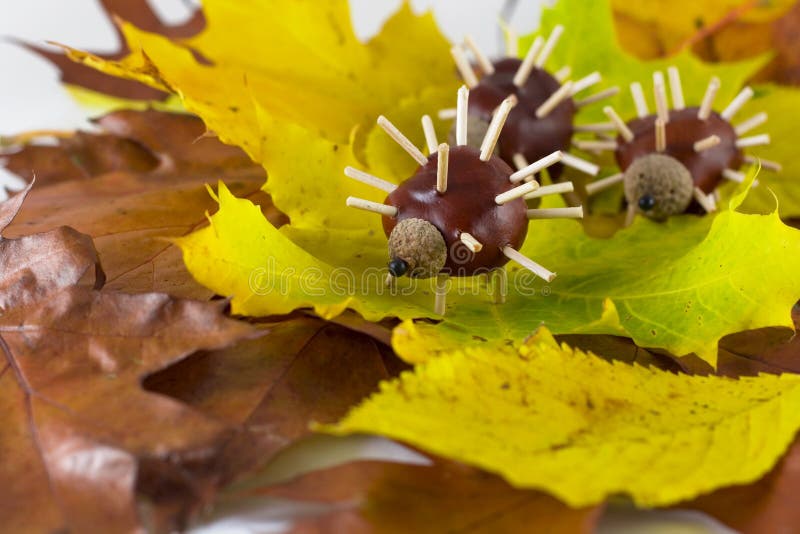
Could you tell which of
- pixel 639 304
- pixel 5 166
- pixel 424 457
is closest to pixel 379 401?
pixel 424 457

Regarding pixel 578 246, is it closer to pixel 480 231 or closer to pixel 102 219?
pixel 480 231

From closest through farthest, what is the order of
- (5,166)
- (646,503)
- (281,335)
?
1. (646,503)
2. (281,335)
3. (5,166)

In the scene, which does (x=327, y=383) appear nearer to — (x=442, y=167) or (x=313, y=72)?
(x=442, y=167)

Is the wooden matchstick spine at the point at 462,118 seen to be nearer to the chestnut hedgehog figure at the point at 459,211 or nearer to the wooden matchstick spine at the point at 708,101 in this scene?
the chestnut hedgehog figure at the point at 459,211

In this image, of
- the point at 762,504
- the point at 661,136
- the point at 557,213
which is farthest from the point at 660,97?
the point at 762,504

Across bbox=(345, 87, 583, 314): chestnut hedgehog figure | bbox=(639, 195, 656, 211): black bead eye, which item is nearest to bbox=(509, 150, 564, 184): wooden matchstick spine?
bbox=(345, 87, 583, 314): chestnut hedgehog figure

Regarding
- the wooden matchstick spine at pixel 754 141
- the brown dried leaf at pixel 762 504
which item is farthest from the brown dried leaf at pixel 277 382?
the wooden matchstick spine at pixel 754 141
